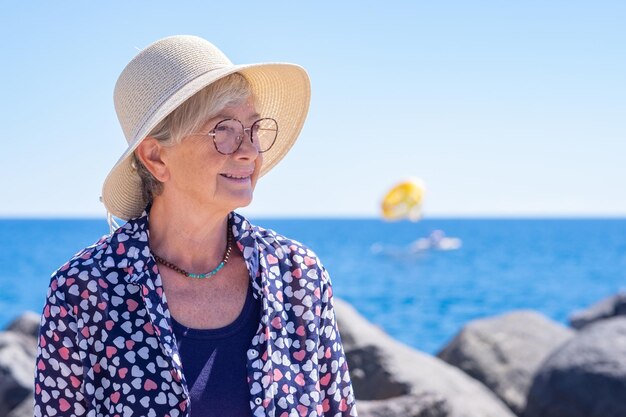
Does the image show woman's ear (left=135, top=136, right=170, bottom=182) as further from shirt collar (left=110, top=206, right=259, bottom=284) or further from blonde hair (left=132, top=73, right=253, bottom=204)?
shirt collar (left=110, top=206, right=259, bottom=284)

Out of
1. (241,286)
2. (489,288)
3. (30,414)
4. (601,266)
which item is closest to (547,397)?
(30,414)

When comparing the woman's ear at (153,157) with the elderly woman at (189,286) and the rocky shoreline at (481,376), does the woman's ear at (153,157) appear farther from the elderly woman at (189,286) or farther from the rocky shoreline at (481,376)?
the rocky shoreline at (481,376)

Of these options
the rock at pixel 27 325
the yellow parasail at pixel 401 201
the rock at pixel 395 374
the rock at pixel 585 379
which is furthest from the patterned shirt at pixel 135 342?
the yellow parasail at pixel 401 201

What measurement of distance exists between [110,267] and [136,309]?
0.44 feet

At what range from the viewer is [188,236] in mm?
2750

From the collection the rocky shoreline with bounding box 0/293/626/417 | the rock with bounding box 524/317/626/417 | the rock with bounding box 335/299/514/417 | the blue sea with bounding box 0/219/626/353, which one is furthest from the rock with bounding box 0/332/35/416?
the blue sea with bounding box 0/219/626/353

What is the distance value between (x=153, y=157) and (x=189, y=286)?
0.36m

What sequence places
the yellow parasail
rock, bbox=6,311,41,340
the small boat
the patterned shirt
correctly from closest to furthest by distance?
the patterned shirt, rock, bbox=6,311,41,340, the yellow parasail, the small boat

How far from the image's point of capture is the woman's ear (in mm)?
2727

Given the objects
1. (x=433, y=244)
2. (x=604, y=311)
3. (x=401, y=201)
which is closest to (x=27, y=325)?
(x=604, y=311)

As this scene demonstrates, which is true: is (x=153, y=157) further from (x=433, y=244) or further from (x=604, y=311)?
(x=433, y=244)

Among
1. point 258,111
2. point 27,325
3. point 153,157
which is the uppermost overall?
point 258,111

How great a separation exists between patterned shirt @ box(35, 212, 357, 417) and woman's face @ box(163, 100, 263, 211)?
18 cm

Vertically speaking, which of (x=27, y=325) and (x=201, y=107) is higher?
(x=201, y=107)
